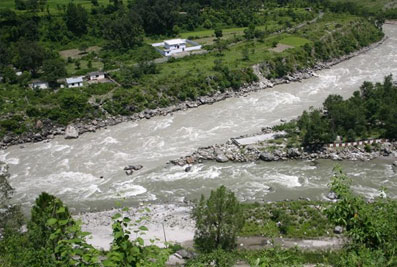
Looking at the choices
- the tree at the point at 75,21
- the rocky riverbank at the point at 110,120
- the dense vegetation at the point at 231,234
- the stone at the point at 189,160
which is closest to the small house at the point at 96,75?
the rocky riverbank at the point at 110,120

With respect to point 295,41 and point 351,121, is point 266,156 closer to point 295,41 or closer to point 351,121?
point 351,121

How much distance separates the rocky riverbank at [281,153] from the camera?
2456cm

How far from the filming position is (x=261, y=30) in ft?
169

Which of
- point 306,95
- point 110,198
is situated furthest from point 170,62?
point 110,198

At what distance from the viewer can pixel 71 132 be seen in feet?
97.8

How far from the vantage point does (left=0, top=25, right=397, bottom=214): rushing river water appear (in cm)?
2238

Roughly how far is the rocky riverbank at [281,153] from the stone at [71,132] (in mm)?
8630

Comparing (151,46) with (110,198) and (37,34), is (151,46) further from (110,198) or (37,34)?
(110,198)

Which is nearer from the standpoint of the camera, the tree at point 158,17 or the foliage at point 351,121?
the foliage at point 351,121

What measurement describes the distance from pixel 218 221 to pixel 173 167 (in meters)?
9.35

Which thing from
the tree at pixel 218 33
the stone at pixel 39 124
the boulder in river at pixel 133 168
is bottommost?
the boulder in river at pixel 133 168

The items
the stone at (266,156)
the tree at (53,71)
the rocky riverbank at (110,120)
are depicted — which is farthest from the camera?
the tree at (53,71)

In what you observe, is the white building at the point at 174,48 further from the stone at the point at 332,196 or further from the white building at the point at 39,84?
the stone at the point at 332,196

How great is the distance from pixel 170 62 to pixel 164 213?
2415cm
